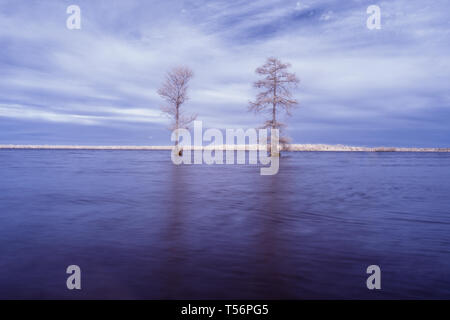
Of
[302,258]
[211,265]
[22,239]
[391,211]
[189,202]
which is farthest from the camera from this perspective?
[189,202]

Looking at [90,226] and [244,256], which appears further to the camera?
[90,226]

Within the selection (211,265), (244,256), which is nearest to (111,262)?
(211,265)

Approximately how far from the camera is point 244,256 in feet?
13.0
